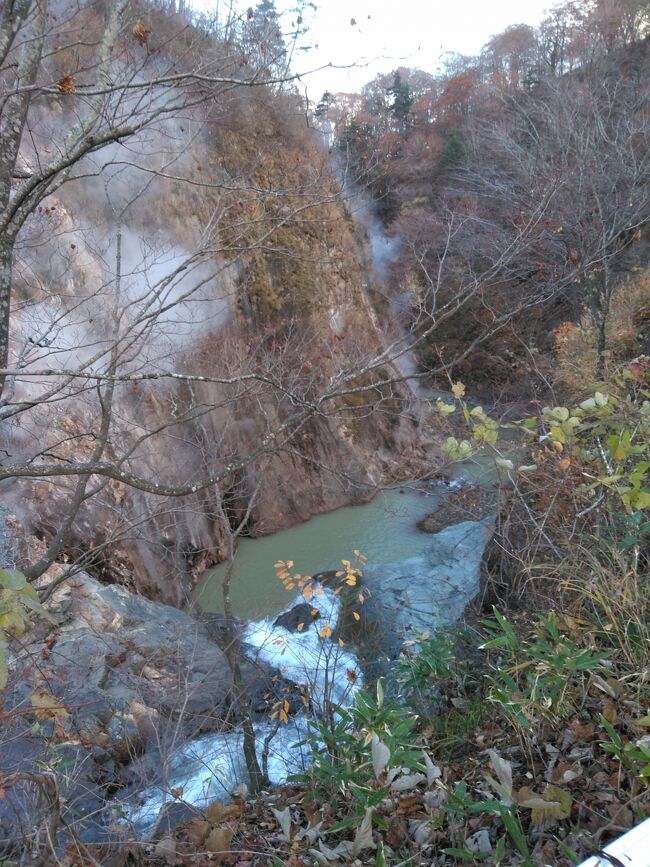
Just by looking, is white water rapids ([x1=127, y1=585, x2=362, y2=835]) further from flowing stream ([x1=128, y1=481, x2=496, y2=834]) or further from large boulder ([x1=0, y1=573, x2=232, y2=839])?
large boulder ([x1=0, y1=573, x2=232, y2=839])

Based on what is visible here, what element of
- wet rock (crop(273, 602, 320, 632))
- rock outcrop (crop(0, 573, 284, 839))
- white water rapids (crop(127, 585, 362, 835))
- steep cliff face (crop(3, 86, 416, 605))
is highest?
steep cliff face (crop(3, 86, 416, 605))

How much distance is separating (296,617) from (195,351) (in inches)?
189

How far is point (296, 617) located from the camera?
8547mm

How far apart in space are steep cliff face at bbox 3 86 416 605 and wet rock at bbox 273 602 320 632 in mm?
1571

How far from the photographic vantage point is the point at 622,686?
231cm

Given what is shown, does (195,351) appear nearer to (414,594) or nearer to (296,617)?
(296,617)

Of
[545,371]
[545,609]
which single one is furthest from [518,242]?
[545,371]

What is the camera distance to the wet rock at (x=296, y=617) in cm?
834

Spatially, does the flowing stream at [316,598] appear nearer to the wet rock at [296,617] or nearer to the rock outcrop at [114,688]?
the wet rock at [296,617]

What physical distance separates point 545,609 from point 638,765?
1.63m

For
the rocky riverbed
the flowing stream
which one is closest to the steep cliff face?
the flowing stream

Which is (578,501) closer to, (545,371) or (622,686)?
(622,686)

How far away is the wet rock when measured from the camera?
8.34 m

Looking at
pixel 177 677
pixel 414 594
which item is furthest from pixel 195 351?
pixel 177 677
